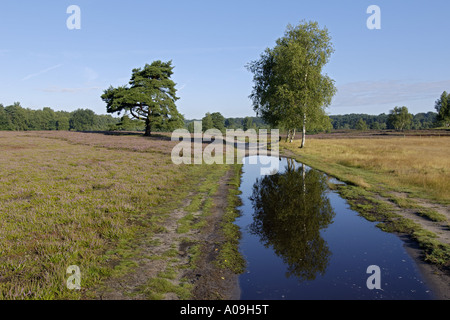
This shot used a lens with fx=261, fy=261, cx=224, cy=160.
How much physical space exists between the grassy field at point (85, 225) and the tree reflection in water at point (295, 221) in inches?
104

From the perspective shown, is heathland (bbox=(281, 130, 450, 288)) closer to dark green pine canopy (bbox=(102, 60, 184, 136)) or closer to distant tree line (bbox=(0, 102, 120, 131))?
dark green pine canopy (bbox=(102, 60, 184, 136))

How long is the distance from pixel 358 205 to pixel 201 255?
30.5 feet

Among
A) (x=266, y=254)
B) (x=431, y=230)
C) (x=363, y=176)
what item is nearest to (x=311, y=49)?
(x=363, y=176)

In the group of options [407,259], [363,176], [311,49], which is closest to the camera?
[407,259]

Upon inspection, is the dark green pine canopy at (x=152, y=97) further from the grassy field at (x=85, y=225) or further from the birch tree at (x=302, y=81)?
the grassy field at (x=85, y=225)

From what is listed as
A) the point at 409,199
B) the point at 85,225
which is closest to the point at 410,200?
the point at 409,199

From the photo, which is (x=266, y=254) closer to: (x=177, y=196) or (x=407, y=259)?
(x=407, y=259)

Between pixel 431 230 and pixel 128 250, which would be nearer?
pixel 128 250

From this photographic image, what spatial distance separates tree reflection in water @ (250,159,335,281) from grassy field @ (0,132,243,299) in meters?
2.65

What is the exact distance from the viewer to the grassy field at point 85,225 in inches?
242

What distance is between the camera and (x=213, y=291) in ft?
19.7

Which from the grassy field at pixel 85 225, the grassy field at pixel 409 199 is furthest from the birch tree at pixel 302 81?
the grassy field at pixel 85 225

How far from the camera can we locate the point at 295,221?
10.6m

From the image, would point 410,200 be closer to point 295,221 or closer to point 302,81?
point 295,221
